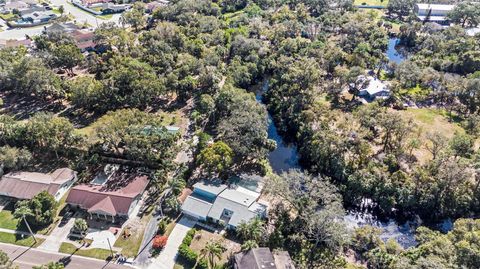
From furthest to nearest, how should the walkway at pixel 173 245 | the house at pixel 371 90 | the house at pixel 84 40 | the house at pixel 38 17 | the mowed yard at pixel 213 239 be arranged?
the house at pixel 38 17, the house at pixel 84 40, the house at pixel 371 90, the mowed yard at pixel 213 239, the walkway at pixel 173 245

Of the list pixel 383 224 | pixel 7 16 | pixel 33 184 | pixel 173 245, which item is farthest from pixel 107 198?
pixel 7 16

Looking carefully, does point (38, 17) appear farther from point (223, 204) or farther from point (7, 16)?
point (223, 204)

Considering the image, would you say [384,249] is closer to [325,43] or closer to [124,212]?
[124,212]

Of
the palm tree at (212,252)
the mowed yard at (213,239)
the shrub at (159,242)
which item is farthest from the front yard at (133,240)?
the palm tree at (212,252)

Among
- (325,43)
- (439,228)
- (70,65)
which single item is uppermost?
(325,43)

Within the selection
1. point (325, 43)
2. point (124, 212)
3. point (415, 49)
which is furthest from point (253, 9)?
point (124, 212)

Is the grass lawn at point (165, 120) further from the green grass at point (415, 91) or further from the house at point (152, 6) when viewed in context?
the house at point (152, 6)
